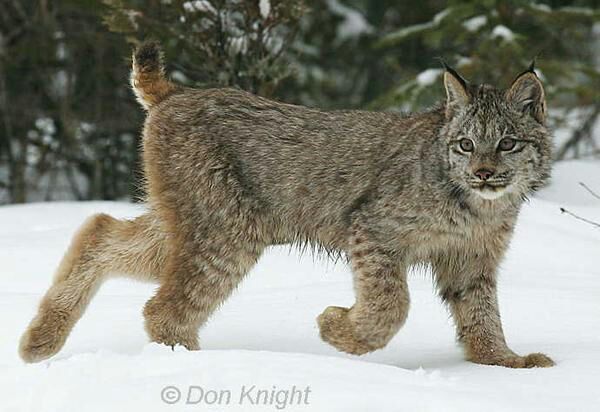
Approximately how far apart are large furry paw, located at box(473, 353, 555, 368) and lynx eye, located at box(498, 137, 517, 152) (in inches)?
35.8

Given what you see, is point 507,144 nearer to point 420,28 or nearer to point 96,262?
point 96,262

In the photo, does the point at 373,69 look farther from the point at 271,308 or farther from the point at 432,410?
the point at 432,410

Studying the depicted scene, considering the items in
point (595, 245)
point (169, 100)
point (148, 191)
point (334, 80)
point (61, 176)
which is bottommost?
point (61, 176)

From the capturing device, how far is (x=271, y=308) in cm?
642

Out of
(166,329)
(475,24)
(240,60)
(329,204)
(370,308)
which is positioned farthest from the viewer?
(475,24)

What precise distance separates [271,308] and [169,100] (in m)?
1.23

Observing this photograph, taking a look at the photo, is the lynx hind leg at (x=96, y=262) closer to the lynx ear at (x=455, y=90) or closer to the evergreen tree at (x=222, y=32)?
the lynx ear at (x=455, y=90)

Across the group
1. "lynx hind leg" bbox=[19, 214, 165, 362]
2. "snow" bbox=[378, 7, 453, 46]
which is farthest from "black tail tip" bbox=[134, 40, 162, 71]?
"snow" bbox=[378, 7, 453, 46]

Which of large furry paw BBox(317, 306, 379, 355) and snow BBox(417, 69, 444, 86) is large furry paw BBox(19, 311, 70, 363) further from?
snow BBox(417, 69, 444, 86)

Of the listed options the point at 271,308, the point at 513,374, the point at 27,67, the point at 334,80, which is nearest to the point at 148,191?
the point at 271,308

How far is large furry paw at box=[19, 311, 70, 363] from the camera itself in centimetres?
570

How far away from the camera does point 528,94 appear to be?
5516 millimetres

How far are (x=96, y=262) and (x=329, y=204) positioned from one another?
121 centimetres

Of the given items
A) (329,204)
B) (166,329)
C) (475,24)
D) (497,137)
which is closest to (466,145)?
(497,137)
